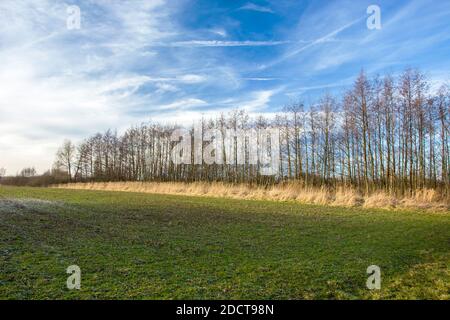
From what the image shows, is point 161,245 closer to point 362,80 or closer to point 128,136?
point 362,80

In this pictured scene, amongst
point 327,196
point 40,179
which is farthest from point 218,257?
point 40,179

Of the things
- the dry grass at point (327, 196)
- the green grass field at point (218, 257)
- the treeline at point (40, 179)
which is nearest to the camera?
the green grass field at point (218, 257)

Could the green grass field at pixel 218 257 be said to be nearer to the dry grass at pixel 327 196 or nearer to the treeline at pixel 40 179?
the dry grass at pixel 327 196

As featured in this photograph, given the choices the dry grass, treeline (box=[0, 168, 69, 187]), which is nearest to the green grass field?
the dry grass

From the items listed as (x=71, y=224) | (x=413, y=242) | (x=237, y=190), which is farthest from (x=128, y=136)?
(x=413, y=242)

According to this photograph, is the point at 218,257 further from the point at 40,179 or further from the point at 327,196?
the point at 40,179

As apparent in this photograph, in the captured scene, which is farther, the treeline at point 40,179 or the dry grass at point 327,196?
the treeline at point 40,179

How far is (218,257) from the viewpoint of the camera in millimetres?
5727

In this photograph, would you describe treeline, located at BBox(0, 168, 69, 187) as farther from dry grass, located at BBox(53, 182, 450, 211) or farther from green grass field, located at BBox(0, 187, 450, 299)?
green grass field, located at BBox(0, 187, 450, 299)

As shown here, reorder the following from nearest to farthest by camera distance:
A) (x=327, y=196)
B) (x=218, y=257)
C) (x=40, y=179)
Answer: (x=218, y=257), (x=327, y=196), (x=40, y=179)

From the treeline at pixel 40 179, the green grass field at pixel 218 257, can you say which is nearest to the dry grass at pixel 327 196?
the green grass field at pixel 218 257

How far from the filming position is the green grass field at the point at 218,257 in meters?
4.05

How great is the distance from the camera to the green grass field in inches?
159
